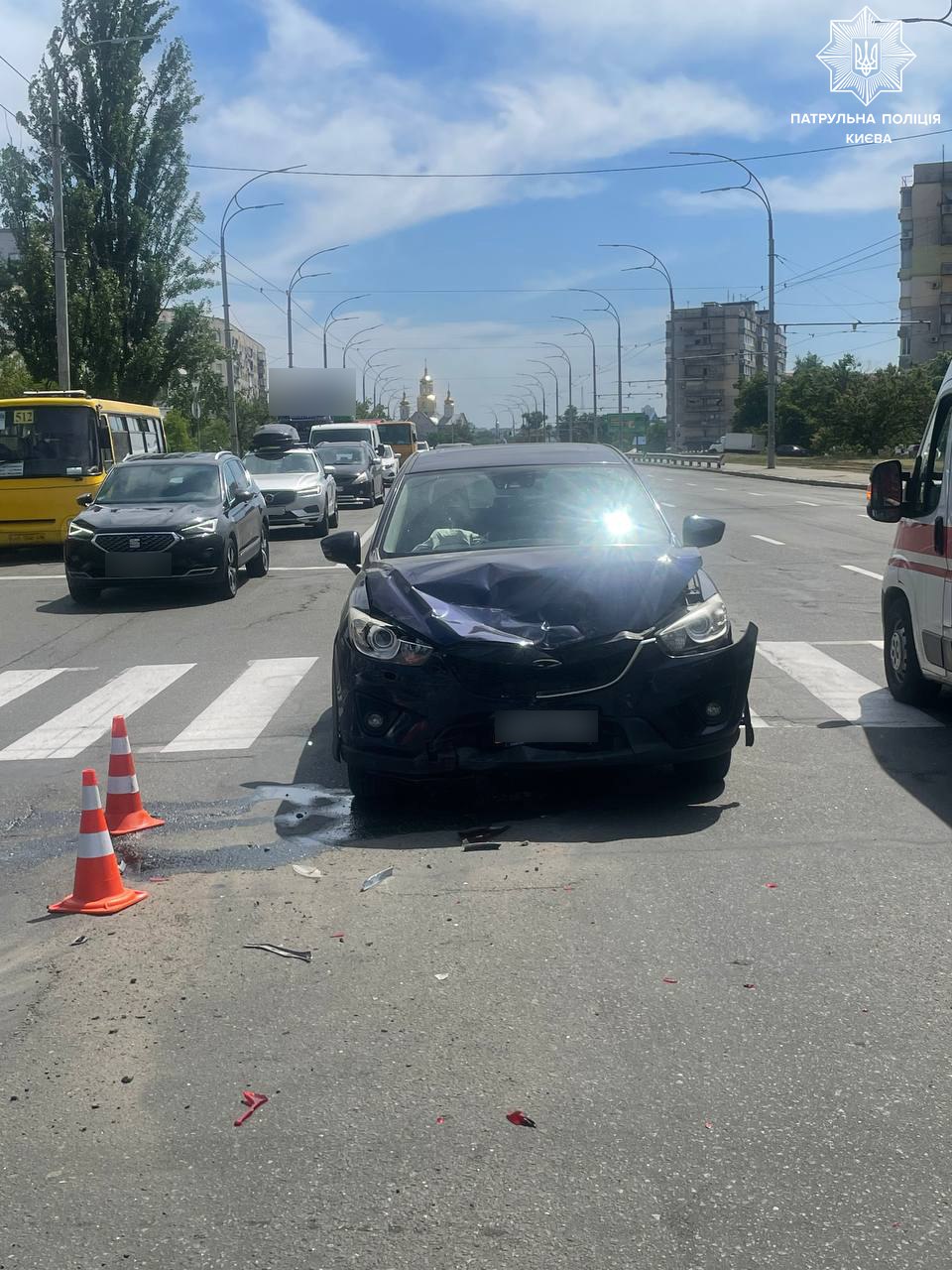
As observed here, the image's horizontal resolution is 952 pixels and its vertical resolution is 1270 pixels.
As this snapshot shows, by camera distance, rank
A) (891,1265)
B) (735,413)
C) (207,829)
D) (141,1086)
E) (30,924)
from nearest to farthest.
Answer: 1. (891,1265)
2. (141,1086)
3. (30,924)
4. (207,829)
5. (735,413)

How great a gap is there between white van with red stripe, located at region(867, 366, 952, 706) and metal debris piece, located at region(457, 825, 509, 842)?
9.60ft

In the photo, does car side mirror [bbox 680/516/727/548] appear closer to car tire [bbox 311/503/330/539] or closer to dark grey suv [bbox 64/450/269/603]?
dark grey suv [bbox 64/450/269/603]

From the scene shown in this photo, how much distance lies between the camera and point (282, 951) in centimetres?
456

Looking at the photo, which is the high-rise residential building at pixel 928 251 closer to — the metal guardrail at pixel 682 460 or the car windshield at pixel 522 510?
the metal guardrail at pixel 682 460

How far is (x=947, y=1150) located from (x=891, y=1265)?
1.61 ft

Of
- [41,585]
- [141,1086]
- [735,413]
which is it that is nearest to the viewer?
[141,1086]

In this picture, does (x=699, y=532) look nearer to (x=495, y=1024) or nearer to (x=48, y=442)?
(x=495, y=1024)

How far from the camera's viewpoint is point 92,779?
5.20 m

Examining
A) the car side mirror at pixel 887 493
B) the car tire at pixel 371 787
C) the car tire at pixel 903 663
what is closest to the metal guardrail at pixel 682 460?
the car tire at pixel 903 663

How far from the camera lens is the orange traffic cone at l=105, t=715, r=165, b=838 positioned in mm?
6191

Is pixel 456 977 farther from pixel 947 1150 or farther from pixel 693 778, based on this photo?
pixel 693 778

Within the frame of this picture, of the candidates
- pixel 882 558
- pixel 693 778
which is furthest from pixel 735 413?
pixel 693 778

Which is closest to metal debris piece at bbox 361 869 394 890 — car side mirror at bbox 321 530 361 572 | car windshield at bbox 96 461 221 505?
car side mirror at bbox 321 530 361 572

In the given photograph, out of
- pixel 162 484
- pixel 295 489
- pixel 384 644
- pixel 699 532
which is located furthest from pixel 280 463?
pixel 384 644
